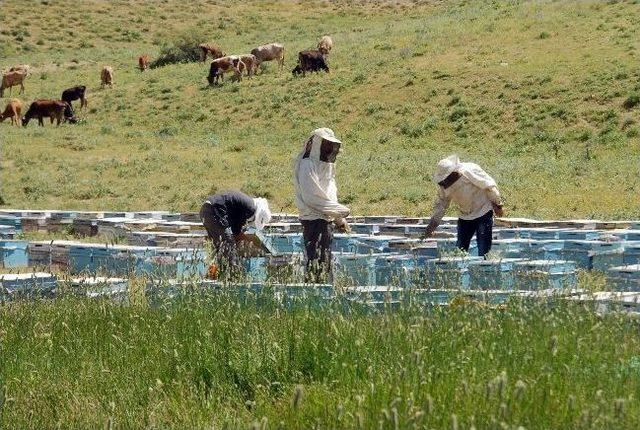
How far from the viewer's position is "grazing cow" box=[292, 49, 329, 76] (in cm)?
4556

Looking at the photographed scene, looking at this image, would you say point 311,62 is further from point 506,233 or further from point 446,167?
point 446,167

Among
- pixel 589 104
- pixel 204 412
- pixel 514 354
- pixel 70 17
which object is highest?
pixel 70 17

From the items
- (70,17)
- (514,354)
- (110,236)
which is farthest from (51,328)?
(70,17)

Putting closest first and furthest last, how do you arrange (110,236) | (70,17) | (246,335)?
(246,335) < (110,236) < (70,17)

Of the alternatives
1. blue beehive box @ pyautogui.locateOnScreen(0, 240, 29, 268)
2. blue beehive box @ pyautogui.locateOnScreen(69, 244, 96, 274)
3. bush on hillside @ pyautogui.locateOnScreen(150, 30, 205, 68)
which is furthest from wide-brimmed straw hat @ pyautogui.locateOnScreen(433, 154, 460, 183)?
bush on hillside @ pyautogui.locateOnScreen(150, 30, 205, 68)

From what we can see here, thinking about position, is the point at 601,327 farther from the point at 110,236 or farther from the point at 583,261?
the point at 110,236

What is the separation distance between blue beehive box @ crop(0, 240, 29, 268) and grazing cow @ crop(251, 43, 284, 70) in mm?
34309

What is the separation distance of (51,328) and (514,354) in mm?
3728

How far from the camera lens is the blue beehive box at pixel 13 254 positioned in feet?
50.4

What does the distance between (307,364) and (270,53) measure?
42.0m

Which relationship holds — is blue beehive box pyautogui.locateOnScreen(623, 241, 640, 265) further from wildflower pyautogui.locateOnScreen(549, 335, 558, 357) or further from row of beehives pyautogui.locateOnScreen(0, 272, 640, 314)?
wildflower pyautogui.locateOnScreen(549, 335, 558, 357)

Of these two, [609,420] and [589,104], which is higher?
[589,104]

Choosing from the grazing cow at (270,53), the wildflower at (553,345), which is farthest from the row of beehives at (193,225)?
the grazing cow at (270,53)

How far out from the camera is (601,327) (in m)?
7.30
